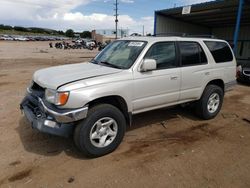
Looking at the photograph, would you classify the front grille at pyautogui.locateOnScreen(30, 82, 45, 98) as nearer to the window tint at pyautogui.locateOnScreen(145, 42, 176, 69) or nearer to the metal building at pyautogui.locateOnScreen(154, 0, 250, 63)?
the window tint at pyautogui.locateOnScreen(145, 42, 176, 69)

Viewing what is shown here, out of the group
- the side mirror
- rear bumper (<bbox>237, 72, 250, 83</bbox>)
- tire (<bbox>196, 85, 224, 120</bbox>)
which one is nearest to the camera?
the side mirror

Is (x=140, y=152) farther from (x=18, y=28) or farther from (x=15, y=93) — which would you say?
(x=18, y=28)

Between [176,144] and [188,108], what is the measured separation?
6.38 feet

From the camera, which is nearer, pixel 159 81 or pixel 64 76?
pixel 64 76

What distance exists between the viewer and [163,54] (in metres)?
4.30

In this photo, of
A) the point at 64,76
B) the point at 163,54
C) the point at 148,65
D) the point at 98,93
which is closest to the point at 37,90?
the point at 64,76

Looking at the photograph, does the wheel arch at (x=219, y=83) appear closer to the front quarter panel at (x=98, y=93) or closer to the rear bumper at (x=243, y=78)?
the front quarter panel at (x=98, y=93)

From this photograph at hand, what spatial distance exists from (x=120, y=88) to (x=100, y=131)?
28.6 inches

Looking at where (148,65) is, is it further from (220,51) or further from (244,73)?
(244,73)

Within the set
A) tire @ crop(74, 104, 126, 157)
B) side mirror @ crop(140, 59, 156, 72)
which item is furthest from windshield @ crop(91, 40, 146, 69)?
tire @ crop(74, 104, 126, 157)

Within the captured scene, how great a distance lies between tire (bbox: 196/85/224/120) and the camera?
504cm

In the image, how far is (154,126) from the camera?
484 cm

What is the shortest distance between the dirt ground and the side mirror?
1298 millimetres

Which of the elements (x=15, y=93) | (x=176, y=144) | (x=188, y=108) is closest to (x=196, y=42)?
(x=188, y=108)
